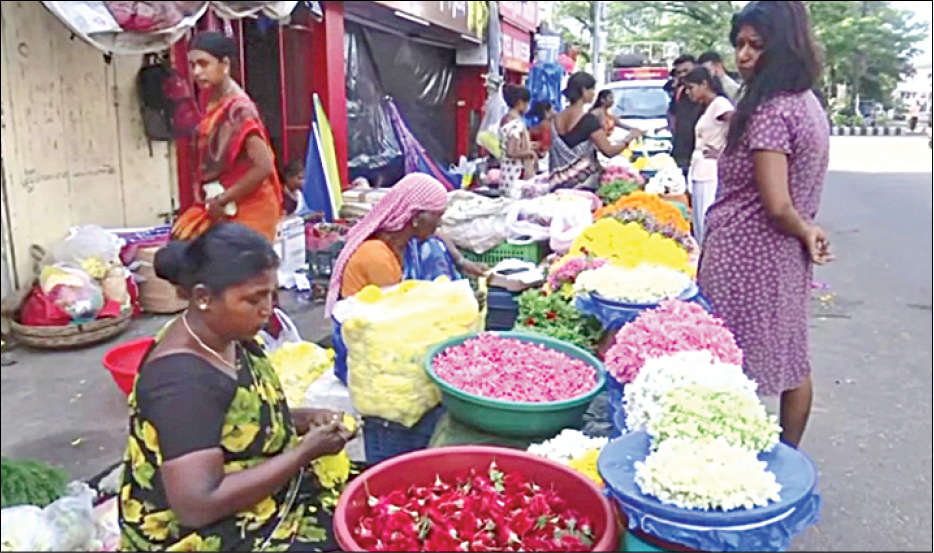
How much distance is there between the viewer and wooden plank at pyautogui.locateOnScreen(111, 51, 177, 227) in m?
1.16

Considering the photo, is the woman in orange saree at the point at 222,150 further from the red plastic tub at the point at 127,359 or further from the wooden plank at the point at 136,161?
the red plastic tub at the point at 127,359

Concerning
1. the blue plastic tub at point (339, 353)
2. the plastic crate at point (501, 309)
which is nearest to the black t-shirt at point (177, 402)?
the blue plastic tub at point (339, 353)

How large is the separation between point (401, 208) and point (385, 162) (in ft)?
1.60

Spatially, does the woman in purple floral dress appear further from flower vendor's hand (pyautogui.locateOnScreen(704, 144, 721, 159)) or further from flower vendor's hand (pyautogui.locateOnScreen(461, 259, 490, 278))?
flower vendor's hand (pyautogui.locateOnScreen(704, 144, 721, 159))

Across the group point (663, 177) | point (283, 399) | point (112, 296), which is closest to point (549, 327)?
point (283, 399)

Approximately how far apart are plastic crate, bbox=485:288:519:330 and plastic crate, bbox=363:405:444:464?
113 cm

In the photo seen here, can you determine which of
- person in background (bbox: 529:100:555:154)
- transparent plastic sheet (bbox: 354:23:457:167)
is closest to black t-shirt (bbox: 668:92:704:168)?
person in background (bbox: 529:100:555:154)

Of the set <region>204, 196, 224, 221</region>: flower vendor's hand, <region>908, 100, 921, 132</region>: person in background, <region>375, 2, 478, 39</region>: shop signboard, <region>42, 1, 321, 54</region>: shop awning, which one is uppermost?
<region>375, 2, 478, 39</region>: shop signboard

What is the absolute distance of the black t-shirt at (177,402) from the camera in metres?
1.34

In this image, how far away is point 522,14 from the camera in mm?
14781

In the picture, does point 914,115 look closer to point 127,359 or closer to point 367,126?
point 127,359

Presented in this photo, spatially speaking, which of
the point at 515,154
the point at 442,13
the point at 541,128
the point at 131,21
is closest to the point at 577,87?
the point at 515,154

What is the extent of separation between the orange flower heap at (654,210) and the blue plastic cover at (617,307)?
4.50 feet

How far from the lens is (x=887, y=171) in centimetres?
194
